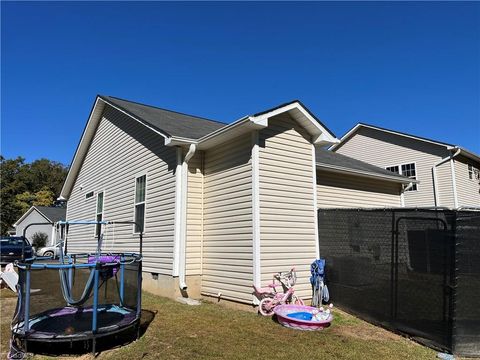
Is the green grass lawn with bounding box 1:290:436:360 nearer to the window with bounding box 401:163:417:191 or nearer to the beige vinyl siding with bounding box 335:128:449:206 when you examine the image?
the beige vinyl siding with bounding box 335:128:449:206

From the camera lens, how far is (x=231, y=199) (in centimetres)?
765

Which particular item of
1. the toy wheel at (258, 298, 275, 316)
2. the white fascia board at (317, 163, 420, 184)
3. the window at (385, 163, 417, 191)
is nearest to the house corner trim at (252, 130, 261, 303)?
the toy wheel at (258, 298, 275, 316)

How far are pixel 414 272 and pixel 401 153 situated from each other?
14933mm

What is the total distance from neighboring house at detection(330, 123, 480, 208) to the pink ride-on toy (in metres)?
11.6

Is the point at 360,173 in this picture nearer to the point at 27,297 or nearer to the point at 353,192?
the point at 353,192

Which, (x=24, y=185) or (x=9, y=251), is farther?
(x=24, y=185)

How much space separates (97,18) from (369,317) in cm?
1061

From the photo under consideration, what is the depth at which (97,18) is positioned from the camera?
34.8 ft

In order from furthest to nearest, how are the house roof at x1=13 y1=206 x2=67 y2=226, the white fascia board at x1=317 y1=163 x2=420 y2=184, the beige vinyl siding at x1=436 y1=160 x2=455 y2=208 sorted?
the house roof at x1=13 y1=206 x2=67 y2=226 → the beige vinyl siding at x1=436 y1=160 x2=455 y2=208 → the white fascia board at x1=317 y1=163 x2=420 y2=184

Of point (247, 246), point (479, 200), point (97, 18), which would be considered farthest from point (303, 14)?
point (479, 200)

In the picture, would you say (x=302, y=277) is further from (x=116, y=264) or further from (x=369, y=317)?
(x=116, y=264)

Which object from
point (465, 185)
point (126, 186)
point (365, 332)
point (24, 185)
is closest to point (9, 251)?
point (126, 186)

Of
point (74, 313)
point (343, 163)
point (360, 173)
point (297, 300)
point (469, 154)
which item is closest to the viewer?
point (74, 313)

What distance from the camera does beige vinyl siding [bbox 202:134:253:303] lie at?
7.10m
